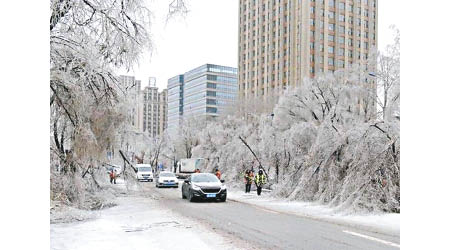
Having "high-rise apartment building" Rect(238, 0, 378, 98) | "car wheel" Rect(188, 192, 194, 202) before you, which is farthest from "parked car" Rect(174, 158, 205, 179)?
"car wheel" Rect(188, 192, 194, 202)

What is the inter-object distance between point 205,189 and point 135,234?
309 inches

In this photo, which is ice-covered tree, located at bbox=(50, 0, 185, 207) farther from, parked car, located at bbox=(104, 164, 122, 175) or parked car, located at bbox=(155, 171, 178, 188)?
parked car, located at bbox=(155, 171, 178, 188)

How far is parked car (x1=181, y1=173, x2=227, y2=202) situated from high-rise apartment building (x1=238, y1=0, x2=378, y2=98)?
667 inches

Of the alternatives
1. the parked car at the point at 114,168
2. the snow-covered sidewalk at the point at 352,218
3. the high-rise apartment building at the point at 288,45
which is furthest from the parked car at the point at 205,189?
the high-rise apartment building at the point at 288,45

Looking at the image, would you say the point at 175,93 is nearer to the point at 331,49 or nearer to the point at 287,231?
the point at 287,231

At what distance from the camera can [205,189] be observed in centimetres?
1653

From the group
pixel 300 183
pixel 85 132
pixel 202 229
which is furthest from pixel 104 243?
pixel 300 183

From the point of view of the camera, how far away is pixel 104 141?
1245 centimetres

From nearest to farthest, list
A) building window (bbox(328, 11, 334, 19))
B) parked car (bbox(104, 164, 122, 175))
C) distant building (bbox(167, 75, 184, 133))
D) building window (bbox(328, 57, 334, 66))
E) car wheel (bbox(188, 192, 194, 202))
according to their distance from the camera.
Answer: distant building (bbox(167, 75, 184, 133))
parked car (bbox(104, 164, 122, 175))
car wheel (bbox(188, 192, 194, 202))
building window (bbox(328, 11, 334, 19))
building window (bbox(328, 57, 334, 66))

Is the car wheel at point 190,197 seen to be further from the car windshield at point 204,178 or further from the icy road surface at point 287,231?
the icy road surface at point 287,231

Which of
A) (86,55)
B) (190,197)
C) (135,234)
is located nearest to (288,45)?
(190,197)

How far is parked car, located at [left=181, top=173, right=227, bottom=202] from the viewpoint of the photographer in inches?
650
